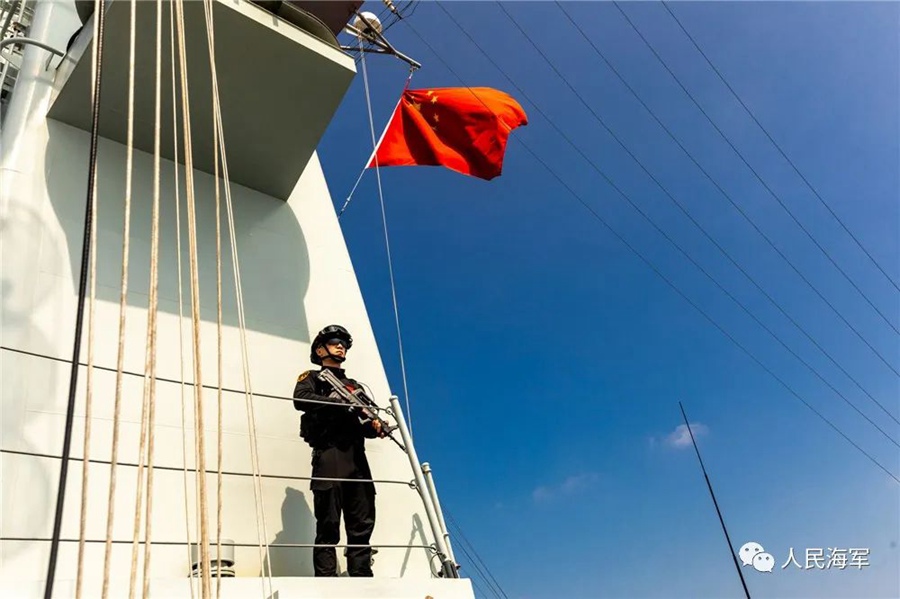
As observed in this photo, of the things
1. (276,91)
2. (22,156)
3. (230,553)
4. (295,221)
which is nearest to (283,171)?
(295,221)

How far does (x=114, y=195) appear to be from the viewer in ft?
10.2

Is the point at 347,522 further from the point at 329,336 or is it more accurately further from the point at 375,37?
the point at 375,37

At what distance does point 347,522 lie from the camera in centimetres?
248

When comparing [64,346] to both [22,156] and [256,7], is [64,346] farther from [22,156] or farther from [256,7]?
[256,7]

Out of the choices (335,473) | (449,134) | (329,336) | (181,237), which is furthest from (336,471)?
(449,134)

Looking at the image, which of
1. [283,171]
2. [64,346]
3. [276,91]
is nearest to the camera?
[64,346]

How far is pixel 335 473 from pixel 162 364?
100 cm

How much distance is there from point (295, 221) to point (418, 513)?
1.91 meters

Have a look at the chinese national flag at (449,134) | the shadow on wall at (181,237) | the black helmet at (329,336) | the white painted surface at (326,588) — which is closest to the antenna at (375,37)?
the chinese national flag at (449,134)

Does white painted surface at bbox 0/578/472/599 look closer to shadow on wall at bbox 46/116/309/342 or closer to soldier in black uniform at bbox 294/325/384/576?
soldier in black uniform at bbox 294/325/384/576

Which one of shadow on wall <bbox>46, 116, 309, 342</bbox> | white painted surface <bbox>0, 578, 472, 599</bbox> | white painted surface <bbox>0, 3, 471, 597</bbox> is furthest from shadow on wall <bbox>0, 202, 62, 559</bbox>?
white painted surface <bbox>0, 578, 472, 599</bbox>

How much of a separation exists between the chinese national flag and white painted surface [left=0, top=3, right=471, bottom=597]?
3.93 feet

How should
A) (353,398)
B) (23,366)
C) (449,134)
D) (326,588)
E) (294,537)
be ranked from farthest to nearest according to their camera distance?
(449,134), (294,537), (353,398), (23,366), (326,588)

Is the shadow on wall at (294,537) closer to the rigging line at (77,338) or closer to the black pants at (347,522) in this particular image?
the black pants at (347,522)
